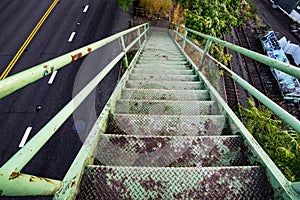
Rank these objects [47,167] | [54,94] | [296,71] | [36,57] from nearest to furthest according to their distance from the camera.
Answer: [296,71]
[47,167]
[54,94]
[36,57]

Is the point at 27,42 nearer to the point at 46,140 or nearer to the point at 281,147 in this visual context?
the point at 46,140

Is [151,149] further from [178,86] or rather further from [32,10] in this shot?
[32,10]

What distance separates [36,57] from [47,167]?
533 centimetres

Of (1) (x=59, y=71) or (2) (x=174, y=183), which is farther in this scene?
(1) (x=59, y=71)

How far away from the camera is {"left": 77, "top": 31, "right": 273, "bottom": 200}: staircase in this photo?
1.62 meters

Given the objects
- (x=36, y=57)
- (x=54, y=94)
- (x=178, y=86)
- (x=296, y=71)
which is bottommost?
(x=54, y=94)

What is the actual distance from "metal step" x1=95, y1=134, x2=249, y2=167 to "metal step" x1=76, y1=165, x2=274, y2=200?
264mm

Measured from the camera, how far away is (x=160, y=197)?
1584 millimetres

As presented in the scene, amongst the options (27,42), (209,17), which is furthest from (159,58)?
(27,42)

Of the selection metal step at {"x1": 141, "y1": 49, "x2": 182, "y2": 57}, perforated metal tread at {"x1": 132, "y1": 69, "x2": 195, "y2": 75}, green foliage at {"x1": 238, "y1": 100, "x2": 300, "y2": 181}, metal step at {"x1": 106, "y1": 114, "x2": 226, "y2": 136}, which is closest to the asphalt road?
metal step at {"x1": 141, "y1": 49, "x2": 182, "y2": 57}

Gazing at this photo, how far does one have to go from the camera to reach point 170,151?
2.05 meters

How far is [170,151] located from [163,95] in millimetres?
1631

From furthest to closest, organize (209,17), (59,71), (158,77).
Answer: (209,17) → (59,71) → (158,77)

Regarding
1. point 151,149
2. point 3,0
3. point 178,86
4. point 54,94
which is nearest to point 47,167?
point 54,94
